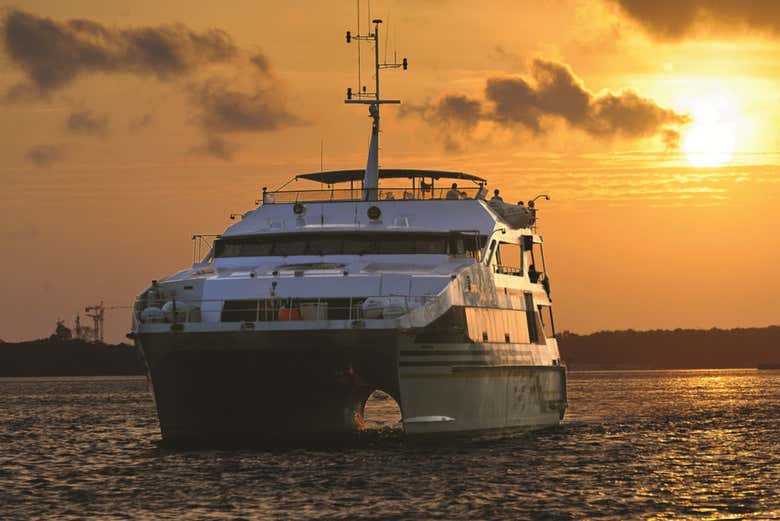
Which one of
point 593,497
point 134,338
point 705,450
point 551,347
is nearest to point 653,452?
point 705,450

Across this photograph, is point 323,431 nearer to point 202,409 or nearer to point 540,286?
point 202,409

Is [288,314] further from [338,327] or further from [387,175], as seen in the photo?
[387,175]

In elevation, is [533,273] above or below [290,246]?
below

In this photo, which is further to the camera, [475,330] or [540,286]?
[540,286]

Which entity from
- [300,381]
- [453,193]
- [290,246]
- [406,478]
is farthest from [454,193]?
[406,478]

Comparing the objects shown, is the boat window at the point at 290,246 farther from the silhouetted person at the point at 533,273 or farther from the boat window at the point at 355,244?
the silhouetted person at the point at 533,273

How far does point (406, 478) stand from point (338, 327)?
4.44 metres

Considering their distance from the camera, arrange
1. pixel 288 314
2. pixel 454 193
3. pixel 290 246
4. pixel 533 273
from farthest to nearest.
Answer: pixel 533 273 < pixel 454 193 < pixel 290 246 < pixel 288 314

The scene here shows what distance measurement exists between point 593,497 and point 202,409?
11.4m

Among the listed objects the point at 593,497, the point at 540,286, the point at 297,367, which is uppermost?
the point at 540,286

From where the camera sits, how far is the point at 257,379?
37500 mm

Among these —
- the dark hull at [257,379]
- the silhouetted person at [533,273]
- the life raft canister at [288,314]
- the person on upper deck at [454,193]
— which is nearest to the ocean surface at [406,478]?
the dark hull at [257,379]

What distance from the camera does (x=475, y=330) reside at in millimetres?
40062

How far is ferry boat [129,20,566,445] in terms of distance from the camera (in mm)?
36844
